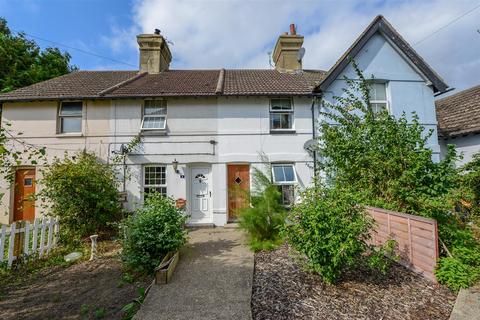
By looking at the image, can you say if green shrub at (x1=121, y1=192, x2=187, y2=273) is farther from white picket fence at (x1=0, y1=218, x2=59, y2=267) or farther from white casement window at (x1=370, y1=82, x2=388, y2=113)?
white casement window at (x1=370, y1=82, x2=388, y2=113)

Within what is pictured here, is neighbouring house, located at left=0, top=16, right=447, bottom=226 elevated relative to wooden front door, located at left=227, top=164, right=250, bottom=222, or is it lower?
elevated

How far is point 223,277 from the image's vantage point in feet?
15.8

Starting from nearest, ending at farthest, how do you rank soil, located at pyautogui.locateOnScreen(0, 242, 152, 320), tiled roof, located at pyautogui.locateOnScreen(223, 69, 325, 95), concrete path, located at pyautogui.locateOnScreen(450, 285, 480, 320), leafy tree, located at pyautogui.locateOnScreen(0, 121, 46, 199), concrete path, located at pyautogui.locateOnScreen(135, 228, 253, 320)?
concrete path, located at pyautogui.locateOnScreen(450, 285, 480, 320) < concrete path, located at pyautogui.locateOnScreen(135, 228, 253, 320) < soil, located at pyautogui.locateOnScreen(0, 242, 152, 320) < leafy tree, located at pyautogui.locateOnScreen(0, 121, 46, 199) < tiled roof, located at pyautogui.locateOnScreen(223, 69, 325, 95)

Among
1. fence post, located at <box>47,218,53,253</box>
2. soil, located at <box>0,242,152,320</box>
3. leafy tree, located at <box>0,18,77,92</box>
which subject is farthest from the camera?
leafy tree, located at <box>0,18,77,92</box>

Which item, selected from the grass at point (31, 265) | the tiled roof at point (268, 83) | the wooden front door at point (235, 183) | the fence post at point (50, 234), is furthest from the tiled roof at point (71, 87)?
the wooden front door at point (235, 183)

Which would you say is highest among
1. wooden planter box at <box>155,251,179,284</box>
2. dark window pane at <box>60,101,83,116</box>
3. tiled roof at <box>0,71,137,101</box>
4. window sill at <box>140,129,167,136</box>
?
tiled roof at <box>0,71,137,101</box>

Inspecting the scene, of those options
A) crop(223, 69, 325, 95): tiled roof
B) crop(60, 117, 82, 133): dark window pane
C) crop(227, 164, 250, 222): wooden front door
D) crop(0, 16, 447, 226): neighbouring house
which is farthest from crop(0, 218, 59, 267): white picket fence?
crop(223, 69, 325, 95): tiled roof

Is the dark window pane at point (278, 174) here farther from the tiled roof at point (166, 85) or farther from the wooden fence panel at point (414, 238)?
the wooden fence panel at point (414, 238)

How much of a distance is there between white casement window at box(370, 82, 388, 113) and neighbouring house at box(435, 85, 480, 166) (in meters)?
3.14

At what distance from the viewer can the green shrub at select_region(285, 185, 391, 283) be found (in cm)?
397

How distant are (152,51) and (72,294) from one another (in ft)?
37.8

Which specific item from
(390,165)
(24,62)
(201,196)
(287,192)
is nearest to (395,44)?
(390,165)

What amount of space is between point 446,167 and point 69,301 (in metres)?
8.71

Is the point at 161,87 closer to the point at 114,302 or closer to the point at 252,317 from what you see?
the point at 114,302
